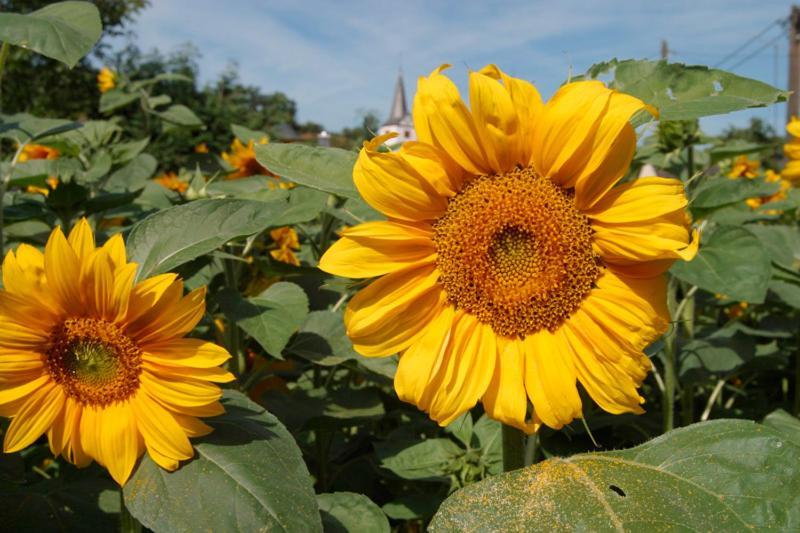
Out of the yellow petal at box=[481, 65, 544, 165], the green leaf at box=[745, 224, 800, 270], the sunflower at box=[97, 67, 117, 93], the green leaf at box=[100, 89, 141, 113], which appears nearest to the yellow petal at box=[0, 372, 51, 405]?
the yellow petal at box=[481, 65, 544, 165]

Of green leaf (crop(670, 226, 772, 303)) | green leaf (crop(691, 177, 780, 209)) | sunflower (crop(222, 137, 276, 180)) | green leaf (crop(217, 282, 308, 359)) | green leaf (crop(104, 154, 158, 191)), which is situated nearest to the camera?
green leaf (crop(217, 282, 308, 359))

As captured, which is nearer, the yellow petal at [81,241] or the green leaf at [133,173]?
the yellow petal at [81,241]

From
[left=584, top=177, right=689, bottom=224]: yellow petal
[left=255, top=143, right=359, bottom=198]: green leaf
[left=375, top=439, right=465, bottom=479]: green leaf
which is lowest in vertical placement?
[left=375, top=439, right=465, bottom=479]: green leaf

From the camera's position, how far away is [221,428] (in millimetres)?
1146

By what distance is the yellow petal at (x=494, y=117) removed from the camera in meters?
0.95

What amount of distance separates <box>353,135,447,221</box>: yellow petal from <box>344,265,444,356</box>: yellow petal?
0.09 meters

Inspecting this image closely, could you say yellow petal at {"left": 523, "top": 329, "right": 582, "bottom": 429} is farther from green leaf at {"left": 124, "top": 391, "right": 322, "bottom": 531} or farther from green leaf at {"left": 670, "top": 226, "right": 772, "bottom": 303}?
green leaf at {"left": 670, "top": 226, "right": 772, "bottom": 303}

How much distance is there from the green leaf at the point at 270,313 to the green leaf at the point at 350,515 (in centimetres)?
26

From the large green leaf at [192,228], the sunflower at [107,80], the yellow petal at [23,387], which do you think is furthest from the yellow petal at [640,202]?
the sunflower at [107,80]

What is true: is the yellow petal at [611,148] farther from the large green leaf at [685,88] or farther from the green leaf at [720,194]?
the green leaf at [720,194]

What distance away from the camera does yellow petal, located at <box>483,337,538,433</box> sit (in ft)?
3.23

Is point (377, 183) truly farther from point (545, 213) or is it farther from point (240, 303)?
point (240, 303)

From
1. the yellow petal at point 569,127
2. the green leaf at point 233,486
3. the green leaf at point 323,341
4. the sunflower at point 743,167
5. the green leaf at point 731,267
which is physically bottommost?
the sunflower at point 743,167

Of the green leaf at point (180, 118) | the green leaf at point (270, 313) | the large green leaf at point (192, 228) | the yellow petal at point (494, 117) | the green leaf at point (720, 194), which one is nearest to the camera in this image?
the yellow petal at point (494, 117)
